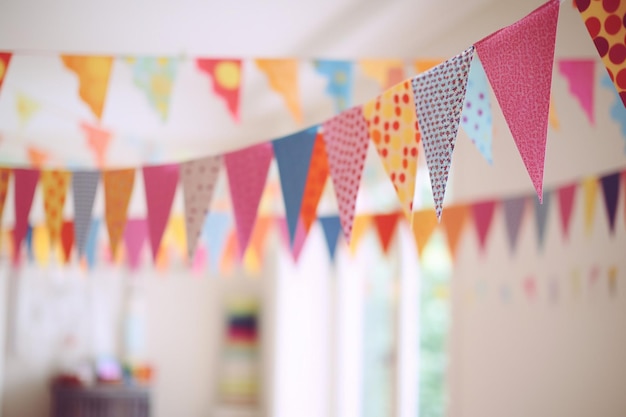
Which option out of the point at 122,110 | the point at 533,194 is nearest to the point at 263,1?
the point at 533,194

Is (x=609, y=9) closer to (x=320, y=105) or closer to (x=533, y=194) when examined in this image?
(x=533, y=194)

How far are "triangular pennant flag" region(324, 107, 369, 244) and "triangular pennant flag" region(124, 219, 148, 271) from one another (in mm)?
2002

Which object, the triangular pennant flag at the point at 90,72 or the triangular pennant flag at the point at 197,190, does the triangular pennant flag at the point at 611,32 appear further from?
the triangular pennant flag at the point at 90,72

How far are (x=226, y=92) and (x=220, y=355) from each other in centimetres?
358

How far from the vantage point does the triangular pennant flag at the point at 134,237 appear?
3.75 metres

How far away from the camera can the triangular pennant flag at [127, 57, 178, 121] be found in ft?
8.13

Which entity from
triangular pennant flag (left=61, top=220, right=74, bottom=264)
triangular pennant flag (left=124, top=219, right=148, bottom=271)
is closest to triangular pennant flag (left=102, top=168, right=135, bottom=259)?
triangular pennant flag (left=61, top=220, right=74, bottom=264)

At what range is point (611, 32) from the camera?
1.37 m

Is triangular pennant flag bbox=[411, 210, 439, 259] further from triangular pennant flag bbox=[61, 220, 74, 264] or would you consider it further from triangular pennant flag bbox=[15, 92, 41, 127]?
triangular pennant flag bbox=[15, 92, 41, 127]

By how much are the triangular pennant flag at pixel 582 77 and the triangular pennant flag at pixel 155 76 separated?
4.31 ft

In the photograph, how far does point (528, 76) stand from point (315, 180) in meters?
0.88

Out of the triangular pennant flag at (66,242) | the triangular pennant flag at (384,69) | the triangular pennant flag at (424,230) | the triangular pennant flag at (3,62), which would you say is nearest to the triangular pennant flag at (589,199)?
the triangular pennant flag at (424,230)

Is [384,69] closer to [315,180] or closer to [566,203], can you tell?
[315,180]

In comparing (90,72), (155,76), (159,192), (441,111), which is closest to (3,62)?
(90,72)
